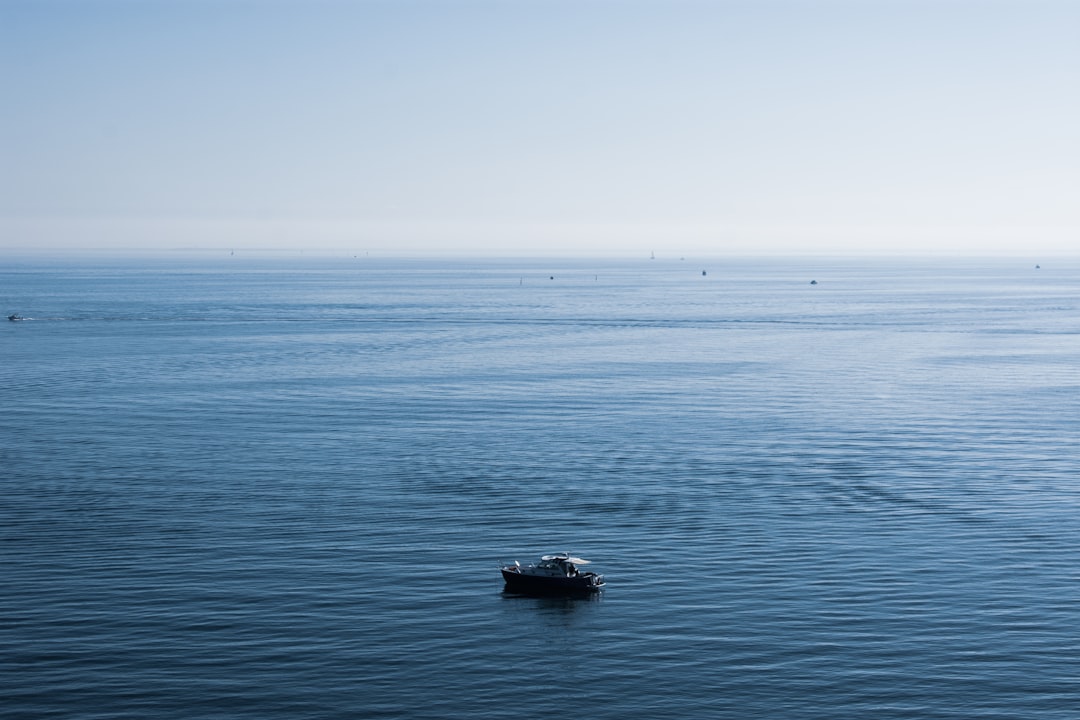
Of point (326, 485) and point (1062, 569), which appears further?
point (326, 485)

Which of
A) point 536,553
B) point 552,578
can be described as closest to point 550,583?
point 552,578

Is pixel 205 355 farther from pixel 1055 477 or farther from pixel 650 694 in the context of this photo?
pixel 650 694

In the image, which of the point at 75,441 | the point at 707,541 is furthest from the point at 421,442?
the point at 707,541

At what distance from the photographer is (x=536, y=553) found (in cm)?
7431

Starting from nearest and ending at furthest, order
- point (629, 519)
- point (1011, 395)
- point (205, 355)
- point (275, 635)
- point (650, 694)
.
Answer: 1. point (650, 694)
2. point (275, 635)
3. point (629, 519)
4. point (1011, 395)
5. point (205, 355)

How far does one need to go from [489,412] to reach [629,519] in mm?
46710

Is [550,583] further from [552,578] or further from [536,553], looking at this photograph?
[536,553]

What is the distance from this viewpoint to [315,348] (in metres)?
191

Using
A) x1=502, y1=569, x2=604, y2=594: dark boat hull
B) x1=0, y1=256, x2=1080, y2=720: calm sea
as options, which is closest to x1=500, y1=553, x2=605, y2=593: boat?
x1=502, y1=569, x2=604, y2=594: dark boat hull

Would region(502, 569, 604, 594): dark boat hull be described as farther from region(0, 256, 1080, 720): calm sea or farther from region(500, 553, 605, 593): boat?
region(0, 256, 1080, 720): calm sea

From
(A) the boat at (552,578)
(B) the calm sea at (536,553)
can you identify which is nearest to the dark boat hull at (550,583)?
(A) the boat at (552,578)

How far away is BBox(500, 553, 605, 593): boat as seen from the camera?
66.4m

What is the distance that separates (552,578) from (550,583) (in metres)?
0.30

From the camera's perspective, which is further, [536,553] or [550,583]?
[536,553]
